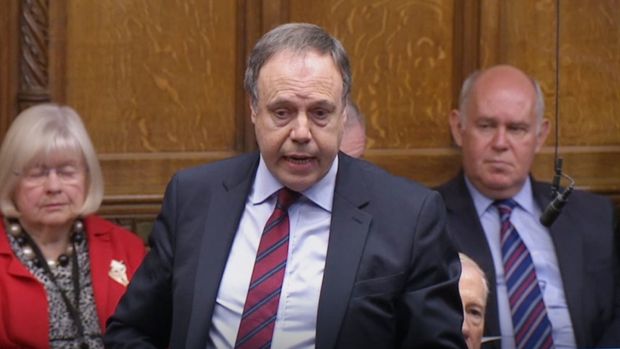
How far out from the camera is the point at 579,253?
555 centimetres

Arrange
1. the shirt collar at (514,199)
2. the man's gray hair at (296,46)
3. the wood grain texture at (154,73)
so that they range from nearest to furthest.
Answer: the man's gray hair at (296,46) → the wood grain texture at (154,73) → the shirt collar at (514,199)

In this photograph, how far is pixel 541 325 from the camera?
5.43 meters

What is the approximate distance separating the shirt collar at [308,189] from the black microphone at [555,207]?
1522 mm

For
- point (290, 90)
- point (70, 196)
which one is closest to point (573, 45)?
point (70, 196)

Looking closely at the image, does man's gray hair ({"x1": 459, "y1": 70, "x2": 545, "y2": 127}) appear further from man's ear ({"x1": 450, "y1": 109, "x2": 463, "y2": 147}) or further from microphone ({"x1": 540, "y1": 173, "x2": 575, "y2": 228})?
microphone ({"x1": 540, "y1": 173, "x2": 575, "y2": 228})

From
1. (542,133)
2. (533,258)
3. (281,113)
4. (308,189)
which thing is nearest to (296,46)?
(281,113)

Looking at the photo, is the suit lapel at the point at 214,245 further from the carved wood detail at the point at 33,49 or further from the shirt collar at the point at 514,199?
the shirt collar at the point at 514,199

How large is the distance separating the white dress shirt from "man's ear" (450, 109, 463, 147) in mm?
1811

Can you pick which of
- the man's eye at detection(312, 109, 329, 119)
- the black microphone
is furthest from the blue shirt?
the man's eye at detection(312, 109, 329, 119)

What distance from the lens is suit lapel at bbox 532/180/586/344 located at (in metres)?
5.46

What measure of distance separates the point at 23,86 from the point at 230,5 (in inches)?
29.8

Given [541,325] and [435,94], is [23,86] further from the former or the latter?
[541,325]

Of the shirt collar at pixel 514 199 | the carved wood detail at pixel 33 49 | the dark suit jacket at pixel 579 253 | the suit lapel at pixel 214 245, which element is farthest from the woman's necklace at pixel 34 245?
the suit lapel at pixel 214 245

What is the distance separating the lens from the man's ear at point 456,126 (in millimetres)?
5812
